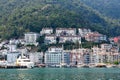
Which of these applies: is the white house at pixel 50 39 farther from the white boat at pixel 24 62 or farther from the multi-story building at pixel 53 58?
the white boat at pixel 24 62

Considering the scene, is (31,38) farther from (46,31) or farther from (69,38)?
(69,38)

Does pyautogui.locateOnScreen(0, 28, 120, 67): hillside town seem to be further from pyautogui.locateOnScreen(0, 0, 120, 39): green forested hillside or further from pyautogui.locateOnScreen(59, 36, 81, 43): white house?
pyautogui.locateOnScreen(0, 0, 120, 39): green forested hillside

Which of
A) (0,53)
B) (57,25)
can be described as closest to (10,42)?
(0,53)

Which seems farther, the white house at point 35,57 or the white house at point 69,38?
the white house at point 69,38

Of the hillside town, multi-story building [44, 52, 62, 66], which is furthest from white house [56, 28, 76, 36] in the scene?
multi-story building [44, 52, 62, 66]

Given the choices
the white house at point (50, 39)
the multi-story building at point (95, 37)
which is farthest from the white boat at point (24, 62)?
the multi-story building at point (95, 37)

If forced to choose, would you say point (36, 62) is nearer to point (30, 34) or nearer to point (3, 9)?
point (30, 34)
